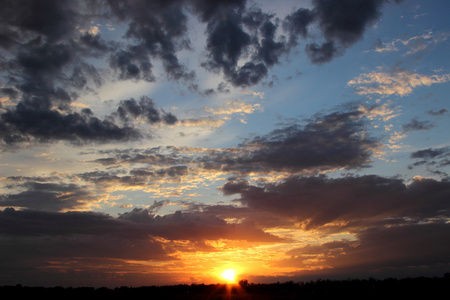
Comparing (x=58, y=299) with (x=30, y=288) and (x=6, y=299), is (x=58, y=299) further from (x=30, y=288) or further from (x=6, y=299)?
(x=30, y=288)

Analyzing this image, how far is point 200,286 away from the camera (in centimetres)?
19500

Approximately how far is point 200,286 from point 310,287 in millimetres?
59861

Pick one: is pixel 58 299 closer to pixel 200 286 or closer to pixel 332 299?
pixel 332 299

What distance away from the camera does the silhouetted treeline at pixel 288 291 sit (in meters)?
111

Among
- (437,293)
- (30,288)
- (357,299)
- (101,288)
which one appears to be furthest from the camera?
(101,288)

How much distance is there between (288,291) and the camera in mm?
159875

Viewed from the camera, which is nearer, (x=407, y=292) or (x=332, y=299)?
(x=332, y=299)

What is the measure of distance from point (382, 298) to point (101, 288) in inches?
4633

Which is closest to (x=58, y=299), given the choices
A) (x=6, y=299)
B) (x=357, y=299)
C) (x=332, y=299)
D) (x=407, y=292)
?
(x=6, y=299)

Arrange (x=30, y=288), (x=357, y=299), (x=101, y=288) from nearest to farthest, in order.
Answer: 1. (x=357, y=299)
2. (x=30, y=288)
3. (x=101, y=288)

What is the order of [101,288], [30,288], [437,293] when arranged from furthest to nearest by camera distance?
[101,288]
[30,288]
[437,293]

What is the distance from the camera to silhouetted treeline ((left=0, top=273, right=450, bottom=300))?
363 ft

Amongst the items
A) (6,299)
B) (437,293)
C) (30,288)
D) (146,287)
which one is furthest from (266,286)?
(6,299)

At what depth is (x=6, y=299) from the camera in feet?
320
